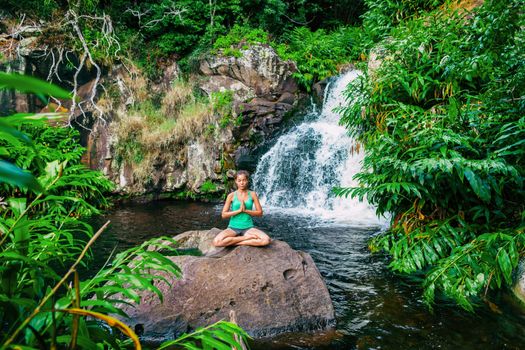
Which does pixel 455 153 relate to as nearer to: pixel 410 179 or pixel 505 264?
pixel 410 179

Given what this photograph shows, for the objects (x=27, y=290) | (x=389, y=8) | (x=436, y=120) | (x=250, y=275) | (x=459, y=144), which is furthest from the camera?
(x=389, y=8)

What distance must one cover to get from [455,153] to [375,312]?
2.22 meters

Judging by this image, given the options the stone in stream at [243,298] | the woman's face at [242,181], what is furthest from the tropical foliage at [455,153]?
the woman's face at [242,181]

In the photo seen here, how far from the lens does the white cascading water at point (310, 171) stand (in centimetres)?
1027

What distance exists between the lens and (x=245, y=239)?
15.7 ft

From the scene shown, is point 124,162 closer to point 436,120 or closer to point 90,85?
point 90,85

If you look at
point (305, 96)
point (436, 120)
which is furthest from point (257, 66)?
point (436, 120)

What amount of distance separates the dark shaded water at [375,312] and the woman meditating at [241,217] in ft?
4.14

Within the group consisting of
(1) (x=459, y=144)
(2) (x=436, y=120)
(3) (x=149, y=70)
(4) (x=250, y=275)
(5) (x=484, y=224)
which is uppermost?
(3) (x=149, y=70)

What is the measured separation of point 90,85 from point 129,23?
3.34 meters

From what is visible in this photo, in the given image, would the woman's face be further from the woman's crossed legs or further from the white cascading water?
the white cascading water

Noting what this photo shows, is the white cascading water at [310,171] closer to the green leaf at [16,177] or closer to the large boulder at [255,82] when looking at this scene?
the large boulder at [255,82]

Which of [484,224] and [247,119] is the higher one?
[247,119]

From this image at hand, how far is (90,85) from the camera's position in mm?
12227
